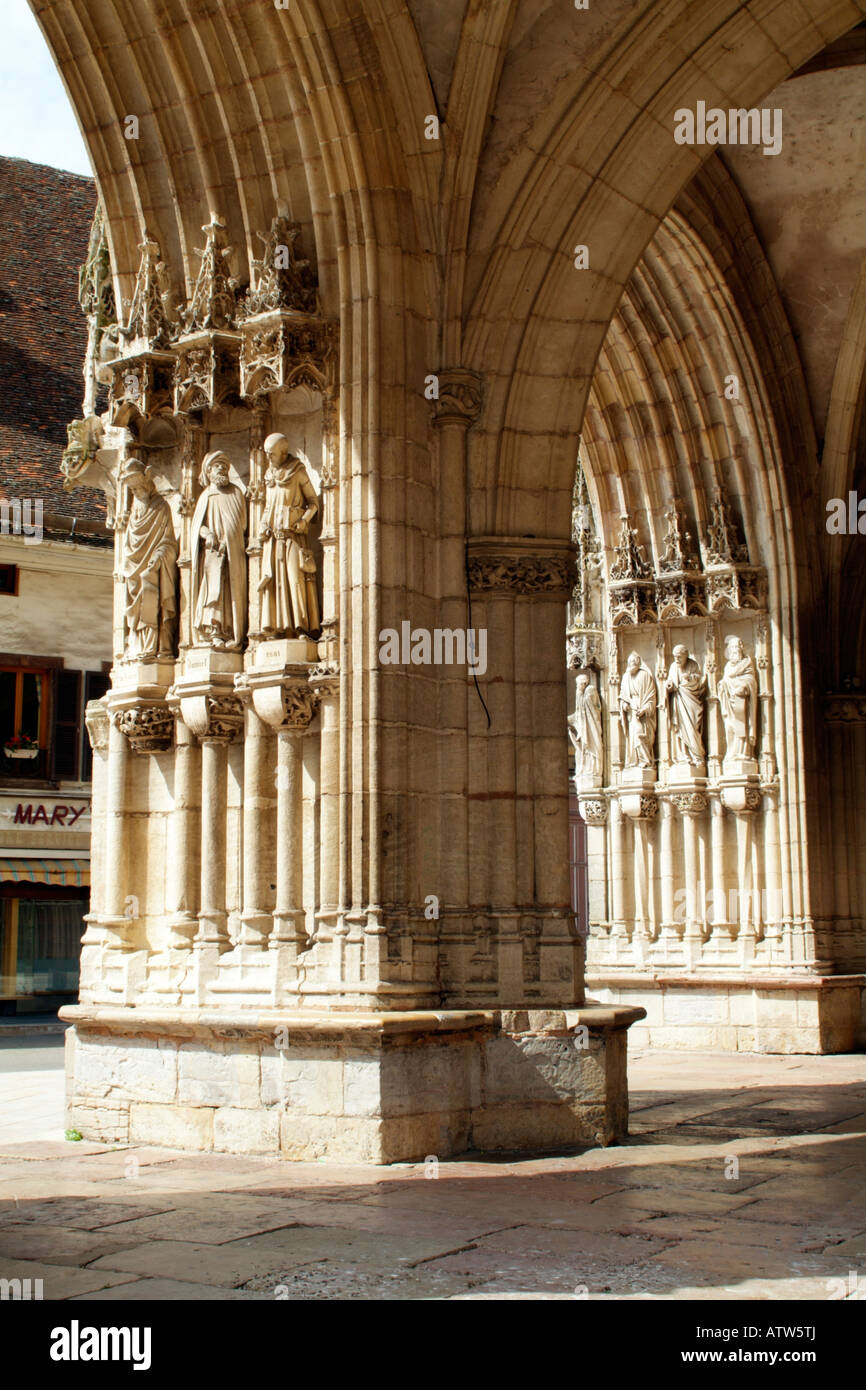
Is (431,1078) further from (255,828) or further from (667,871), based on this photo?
(667,871)

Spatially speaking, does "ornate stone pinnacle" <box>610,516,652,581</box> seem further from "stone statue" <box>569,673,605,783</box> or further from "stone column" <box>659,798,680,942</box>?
"stone column" <box>659,798,680,942</box>

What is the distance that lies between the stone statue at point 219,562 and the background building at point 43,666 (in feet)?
43.3

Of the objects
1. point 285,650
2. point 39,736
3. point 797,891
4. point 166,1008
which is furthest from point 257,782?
point 39,736

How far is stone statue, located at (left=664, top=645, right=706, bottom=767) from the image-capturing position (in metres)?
14.0

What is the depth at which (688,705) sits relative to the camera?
46.1ft

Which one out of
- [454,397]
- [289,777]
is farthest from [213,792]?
[454,397]

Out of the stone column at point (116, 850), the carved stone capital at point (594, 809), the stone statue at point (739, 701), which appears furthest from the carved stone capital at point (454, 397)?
the carved stone capital at point (594, 809)

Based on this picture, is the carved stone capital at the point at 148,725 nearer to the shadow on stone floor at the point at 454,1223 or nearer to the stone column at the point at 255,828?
Result: the stone column at the point at 255,828

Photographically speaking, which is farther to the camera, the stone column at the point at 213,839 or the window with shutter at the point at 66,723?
the window with shutter at the point at 66,723

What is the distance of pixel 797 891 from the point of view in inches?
535

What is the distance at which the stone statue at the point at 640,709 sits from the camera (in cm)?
1430

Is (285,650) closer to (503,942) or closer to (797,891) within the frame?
(503,942)

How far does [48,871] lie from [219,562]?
14.3 m

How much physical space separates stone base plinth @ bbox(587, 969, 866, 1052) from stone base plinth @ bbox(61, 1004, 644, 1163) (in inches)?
214
